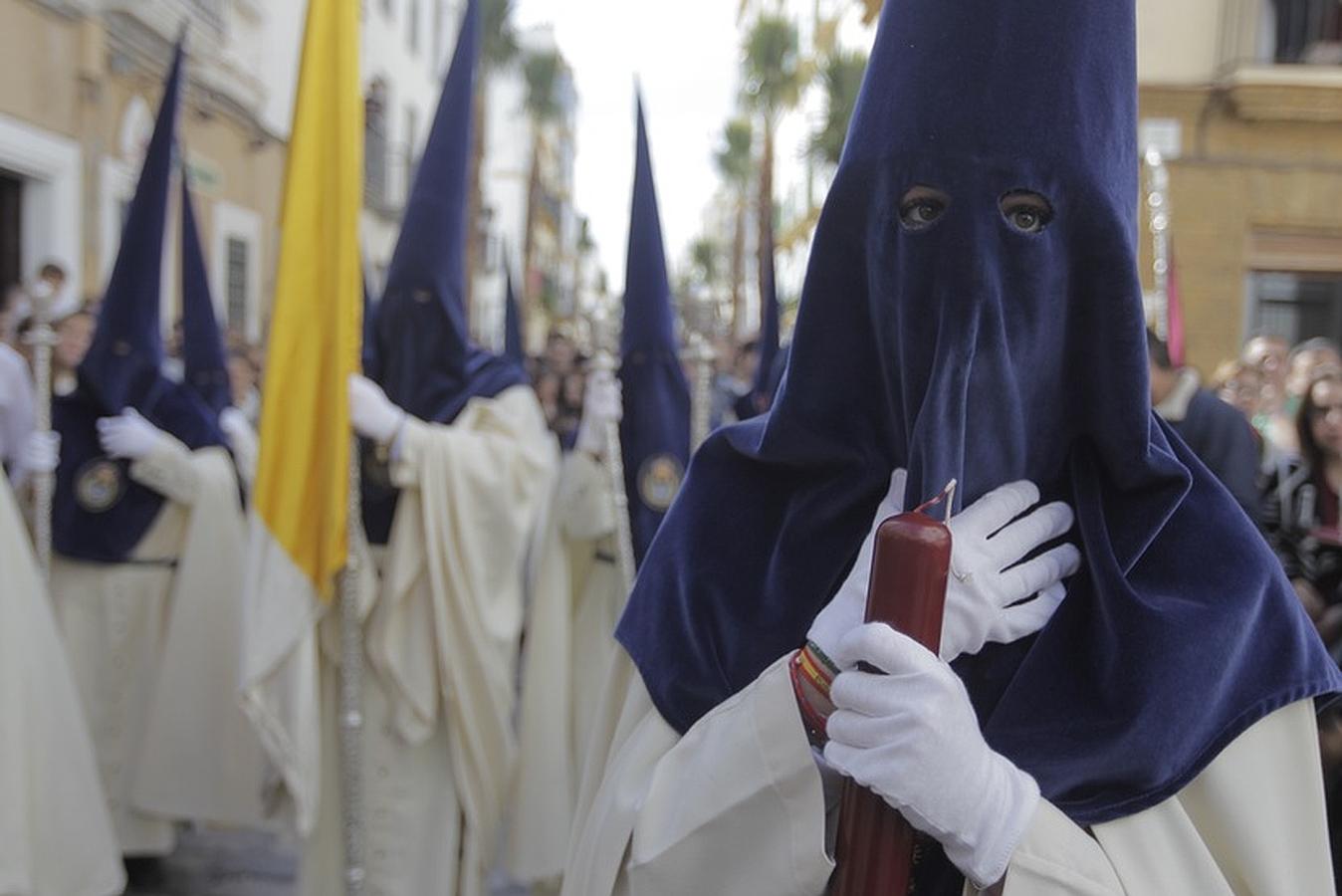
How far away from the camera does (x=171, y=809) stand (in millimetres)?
4543

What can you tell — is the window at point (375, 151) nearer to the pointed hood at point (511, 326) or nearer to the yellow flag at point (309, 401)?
the pointed hood at point (511, 326)

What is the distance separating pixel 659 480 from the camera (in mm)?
4734

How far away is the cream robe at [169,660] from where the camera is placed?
4594 millimetres

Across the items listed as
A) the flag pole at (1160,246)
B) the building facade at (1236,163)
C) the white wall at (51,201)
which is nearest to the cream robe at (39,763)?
the flag pole at (1160,246)

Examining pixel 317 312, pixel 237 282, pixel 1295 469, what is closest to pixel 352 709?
pixel 317 312

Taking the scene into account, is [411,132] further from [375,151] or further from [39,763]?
[39,763]

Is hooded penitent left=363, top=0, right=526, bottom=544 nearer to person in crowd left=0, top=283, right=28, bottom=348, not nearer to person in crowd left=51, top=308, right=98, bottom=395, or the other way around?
person in crowd left=51, top=308, right=98, bottom=395

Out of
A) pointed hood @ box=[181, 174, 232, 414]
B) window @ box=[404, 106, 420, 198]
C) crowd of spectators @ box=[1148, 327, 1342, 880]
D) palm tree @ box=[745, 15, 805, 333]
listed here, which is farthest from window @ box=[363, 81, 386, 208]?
crowd of spectators @ box=[1148, 327, 1342, 880]

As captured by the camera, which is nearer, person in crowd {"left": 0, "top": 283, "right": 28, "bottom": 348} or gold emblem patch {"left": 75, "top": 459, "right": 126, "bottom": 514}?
gold emblem patch {"left": 75, "top": 459, "right": 126, "bottom": 514}

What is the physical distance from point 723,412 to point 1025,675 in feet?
23.9

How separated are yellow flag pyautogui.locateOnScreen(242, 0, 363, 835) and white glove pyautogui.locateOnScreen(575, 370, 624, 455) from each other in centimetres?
126

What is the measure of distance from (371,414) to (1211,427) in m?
2.83

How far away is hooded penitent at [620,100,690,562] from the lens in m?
4.67

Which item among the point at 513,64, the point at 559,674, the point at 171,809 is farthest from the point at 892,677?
the point at 513,64
